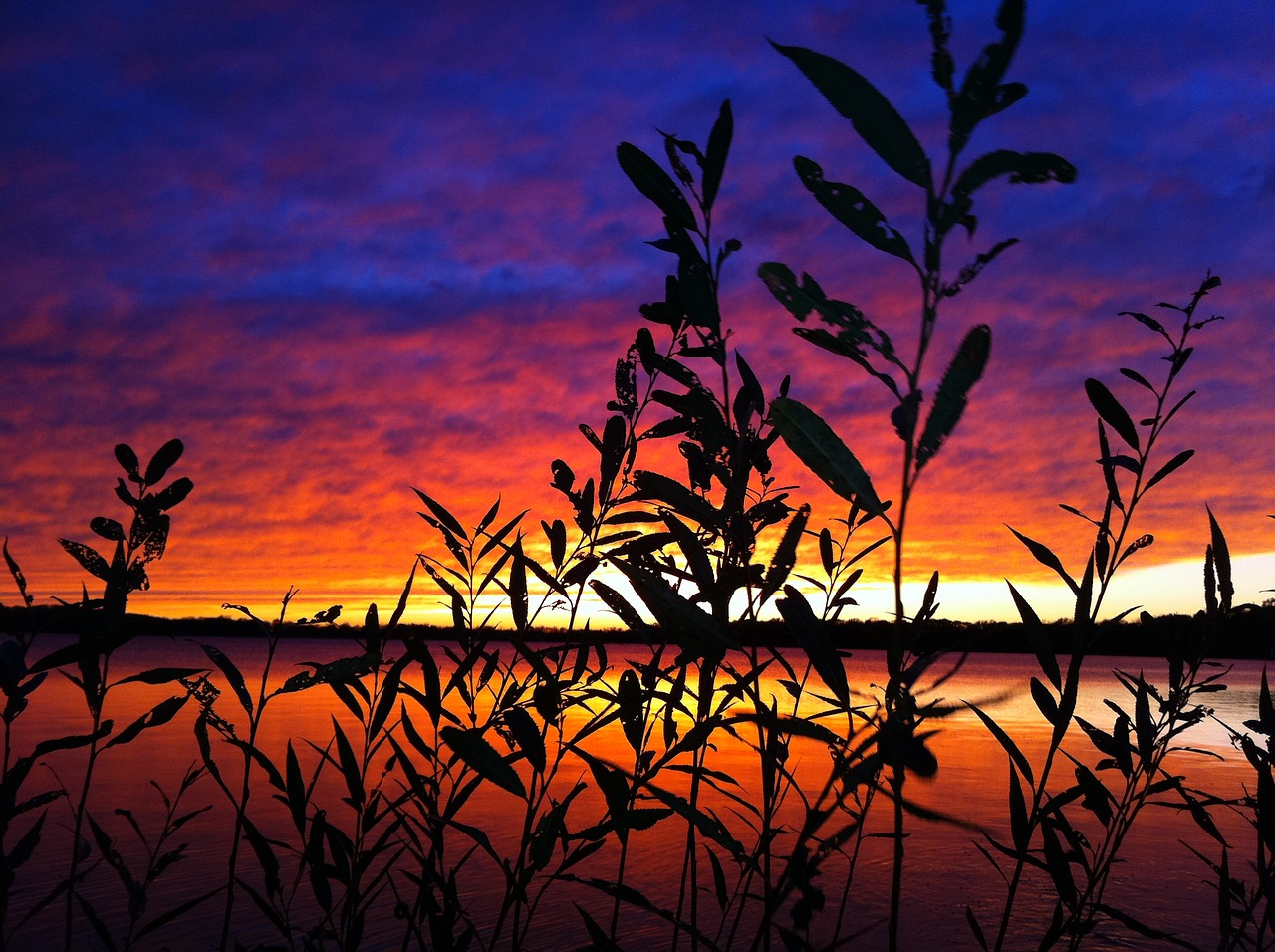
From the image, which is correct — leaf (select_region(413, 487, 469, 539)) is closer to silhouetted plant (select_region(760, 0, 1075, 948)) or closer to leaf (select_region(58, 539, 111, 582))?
leaf (select_region(58, 539, 111, 582))

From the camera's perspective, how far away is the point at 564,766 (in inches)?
436

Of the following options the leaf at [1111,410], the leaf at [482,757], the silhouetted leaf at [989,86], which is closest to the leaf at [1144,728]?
the leaf at [1111,410]

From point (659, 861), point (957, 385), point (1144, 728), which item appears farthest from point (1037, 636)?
point (659, 861)

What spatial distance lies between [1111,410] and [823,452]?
1342 mm

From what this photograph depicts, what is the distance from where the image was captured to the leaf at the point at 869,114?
1.01 m

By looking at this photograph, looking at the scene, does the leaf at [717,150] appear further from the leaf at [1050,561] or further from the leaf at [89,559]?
the leaf at [89,559]

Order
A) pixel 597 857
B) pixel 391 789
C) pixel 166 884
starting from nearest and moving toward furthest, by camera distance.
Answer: pixel 166 884
pixel 597 857
pixel 391 789

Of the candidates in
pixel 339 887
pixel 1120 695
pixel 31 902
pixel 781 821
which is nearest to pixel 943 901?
pixel 781 821

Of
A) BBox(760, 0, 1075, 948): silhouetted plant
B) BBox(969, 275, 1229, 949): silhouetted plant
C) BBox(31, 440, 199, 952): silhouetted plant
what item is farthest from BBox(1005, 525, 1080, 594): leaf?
BBox(31, 440, 199, 952): silhouetted plant

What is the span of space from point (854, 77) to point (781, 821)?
7.55 m

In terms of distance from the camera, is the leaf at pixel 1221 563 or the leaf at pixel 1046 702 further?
the leaf at pixel 1221 563

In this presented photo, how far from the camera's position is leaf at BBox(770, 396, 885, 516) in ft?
3.24

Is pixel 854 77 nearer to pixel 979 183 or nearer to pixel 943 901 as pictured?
pixel 979 183

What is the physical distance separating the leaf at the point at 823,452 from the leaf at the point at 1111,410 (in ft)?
4.14
